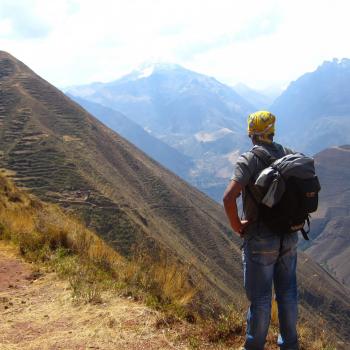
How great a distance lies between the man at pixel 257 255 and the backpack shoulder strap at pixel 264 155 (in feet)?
0.08

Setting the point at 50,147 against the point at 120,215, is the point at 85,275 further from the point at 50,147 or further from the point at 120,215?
the point at 50,147

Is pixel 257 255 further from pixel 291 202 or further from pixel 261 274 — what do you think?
pixel 291 202

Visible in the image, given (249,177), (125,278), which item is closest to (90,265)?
(125,278)

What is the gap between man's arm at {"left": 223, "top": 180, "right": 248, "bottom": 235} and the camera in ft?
13.9

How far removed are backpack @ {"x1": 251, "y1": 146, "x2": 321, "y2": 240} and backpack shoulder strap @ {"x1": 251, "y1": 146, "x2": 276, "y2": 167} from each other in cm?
11

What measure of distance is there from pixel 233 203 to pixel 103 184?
43.3 metres

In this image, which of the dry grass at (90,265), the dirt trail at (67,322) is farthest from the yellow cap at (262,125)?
the dry grass at (90,265)

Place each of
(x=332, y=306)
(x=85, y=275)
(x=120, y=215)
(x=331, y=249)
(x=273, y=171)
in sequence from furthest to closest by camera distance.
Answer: (x=331, y=249) → (x=332, y=306) → (x=120, y=215) → (x=85, y=275) → (x=273, y=171)

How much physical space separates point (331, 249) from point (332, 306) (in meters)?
122

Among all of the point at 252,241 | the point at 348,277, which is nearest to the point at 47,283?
the point at 252,241

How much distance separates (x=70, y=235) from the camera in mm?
8680

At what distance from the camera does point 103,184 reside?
4700 centimetres

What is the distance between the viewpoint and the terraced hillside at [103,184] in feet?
129

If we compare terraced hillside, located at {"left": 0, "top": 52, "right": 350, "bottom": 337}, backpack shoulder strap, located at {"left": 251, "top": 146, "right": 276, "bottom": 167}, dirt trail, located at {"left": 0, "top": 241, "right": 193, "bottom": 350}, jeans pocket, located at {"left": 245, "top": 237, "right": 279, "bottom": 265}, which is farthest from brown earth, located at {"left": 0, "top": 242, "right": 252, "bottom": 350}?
terraced hillside, located at {"left": 0, "top": 52, "right": 350, "bottom": 337}
